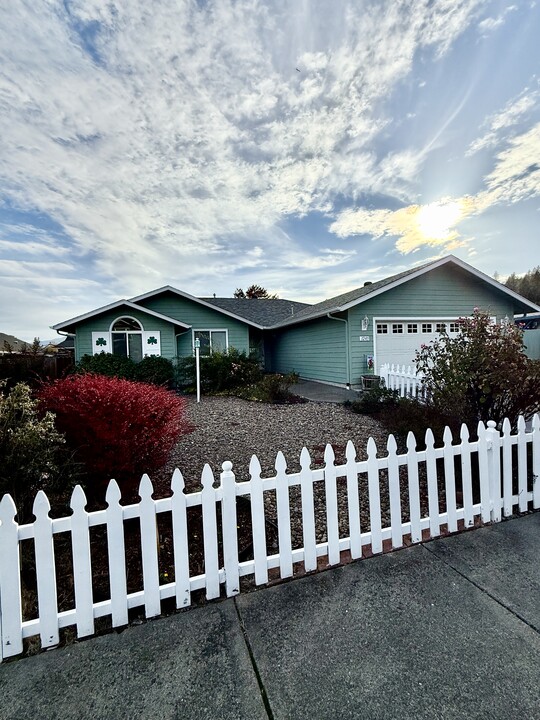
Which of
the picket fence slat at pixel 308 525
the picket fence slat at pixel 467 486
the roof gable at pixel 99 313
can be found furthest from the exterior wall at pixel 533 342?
the picket fence slat at pixel 308 525

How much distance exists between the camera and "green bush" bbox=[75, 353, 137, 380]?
11.7m

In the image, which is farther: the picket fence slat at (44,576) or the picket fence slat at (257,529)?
the picket fence slat at (257,529)

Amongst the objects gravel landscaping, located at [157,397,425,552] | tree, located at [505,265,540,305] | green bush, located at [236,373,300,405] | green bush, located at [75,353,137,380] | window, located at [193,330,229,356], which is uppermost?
tree, located at [505,265,540,305]

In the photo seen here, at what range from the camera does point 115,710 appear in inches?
57.3

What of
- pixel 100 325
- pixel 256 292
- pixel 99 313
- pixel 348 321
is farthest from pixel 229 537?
pixel 256 292

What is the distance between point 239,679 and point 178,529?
79 centimetres

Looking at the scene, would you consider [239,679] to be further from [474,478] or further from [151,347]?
[151,347]

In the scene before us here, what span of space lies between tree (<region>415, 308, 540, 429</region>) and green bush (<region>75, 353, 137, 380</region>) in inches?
407

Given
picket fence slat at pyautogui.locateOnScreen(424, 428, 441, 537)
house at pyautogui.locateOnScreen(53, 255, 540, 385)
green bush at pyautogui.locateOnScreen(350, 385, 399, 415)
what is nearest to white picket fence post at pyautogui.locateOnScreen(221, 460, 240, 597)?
picket fence slat at pyautogui.locateOnScreen(424, 428, 441, 537)

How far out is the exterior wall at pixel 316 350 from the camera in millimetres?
12117

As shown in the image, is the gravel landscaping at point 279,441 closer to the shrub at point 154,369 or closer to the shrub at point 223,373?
the shrub at point 223,373

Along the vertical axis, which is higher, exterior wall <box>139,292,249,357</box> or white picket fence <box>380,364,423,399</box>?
exterior wall <box>139,292,249,357</box>

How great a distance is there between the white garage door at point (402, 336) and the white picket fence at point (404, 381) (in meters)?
2.00

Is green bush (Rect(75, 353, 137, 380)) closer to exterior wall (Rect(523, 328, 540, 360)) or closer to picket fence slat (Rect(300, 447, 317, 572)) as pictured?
picket fence slat (Rect(300, 447, 317, 572))
